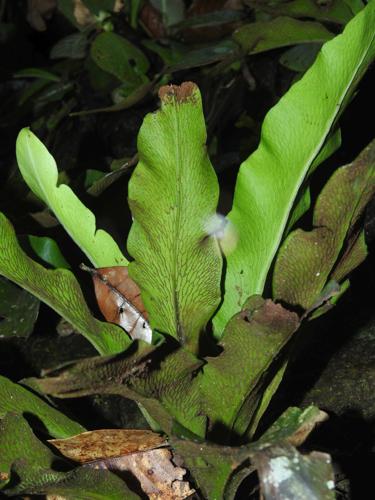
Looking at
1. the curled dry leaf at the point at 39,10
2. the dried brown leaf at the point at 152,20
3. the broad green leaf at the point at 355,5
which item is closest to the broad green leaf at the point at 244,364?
the broad green leaf at the point at 355,5

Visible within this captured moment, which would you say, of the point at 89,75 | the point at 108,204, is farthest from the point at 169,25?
the point at 108,204

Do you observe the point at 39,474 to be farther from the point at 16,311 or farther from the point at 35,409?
the point at 16,311

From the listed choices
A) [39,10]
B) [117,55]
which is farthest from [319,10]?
[39,10]

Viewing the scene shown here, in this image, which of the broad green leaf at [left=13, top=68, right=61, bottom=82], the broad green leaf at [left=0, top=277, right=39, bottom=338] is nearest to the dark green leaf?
the broad green leaf at [left=13, top=68, right=61, bottom=82]

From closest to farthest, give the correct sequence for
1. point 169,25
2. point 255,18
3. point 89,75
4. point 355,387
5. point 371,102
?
point 355,387, point 371,102, point 255,18, point 89,75, point 169,25

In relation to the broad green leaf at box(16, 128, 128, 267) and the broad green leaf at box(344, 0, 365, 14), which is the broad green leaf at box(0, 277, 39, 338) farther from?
the broad green leaf at box(344, 0, 365, 14)

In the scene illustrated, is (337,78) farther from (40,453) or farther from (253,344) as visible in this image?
(40,453)

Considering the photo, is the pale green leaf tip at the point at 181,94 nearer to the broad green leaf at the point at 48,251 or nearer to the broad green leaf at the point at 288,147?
the broad green leaf at the point at 288,147
